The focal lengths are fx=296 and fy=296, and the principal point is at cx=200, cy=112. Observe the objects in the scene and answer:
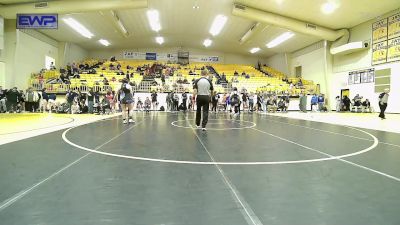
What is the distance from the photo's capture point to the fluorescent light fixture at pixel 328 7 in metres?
20.3

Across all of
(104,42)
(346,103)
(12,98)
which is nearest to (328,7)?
(346,103)

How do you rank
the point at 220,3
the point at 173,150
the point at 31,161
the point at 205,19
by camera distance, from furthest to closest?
the point at 205,19, the point at 220,3, the point at 173,150, the point at 31,161

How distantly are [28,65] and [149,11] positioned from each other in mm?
11083

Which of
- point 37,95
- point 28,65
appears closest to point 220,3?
point 37,95

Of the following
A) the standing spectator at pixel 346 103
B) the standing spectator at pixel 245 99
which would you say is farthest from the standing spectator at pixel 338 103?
the standing spectator at pixel 245 99

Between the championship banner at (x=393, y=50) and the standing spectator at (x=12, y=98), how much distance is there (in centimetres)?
2624

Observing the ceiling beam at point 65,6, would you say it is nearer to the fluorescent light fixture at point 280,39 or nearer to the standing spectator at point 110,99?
the standing spectator at point 110,99

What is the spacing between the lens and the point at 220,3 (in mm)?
22562

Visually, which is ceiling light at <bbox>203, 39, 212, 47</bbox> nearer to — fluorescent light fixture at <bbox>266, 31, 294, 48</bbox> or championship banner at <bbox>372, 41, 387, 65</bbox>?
→ fluorescent light fixture at <bbox>266, 31, 294, 48</bbox>

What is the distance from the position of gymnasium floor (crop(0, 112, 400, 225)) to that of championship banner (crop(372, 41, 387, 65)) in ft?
67.3

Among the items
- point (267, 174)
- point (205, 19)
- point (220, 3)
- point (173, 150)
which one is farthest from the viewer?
point (205, 19)

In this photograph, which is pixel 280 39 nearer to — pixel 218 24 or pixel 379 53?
pixel 218 24

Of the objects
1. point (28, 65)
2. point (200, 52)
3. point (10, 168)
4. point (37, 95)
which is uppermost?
point (200, 52)

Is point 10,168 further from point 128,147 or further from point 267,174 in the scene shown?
point 267,174
